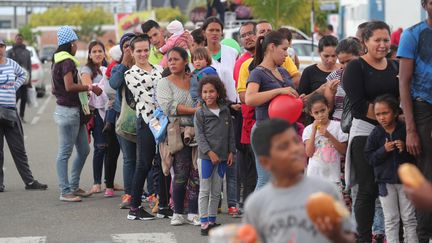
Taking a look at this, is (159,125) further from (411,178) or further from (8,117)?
(411,178)

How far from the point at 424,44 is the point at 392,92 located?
604 millimetres

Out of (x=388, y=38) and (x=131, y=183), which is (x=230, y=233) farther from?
(x=131, y=183)

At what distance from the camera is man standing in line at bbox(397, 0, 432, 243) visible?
7.92 meters

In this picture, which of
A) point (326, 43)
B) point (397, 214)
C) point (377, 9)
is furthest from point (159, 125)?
point (377, 9)

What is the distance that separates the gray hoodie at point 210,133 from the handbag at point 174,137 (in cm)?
35

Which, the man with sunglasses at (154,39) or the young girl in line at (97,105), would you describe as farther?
the young girl in line at (97,105)

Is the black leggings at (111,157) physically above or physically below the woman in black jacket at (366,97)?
below

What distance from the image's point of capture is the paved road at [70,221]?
9922 millimetres

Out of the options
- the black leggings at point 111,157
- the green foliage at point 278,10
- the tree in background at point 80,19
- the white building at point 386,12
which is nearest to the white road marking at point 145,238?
the black leggings at point 111,157

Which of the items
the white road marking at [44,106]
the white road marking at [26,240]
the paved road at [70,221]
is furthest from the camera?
the white road marking at [44,106]

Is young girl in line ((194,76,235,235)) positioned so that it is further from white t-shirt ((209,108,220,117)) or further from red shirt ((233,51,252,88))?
red shirt ((233,51,252,88))

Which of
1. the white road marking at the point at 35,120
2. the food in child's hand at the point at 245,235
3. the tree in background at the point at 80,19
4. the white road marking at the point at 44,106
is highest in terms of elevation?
the tree in background at the point at 80,19

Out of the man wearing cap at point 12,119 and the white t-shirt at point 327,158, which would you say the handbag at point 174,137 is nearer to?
the white t-shirt at point 327,158

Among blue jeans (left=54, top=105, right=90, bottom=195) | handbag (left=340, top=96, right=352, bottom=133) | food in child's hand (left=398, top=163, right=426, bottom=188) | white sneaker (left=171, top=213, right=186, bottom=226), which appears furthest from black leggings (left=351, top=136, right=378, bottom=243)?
blue jeans (left=54, top=105, right=90, bottom=195)
